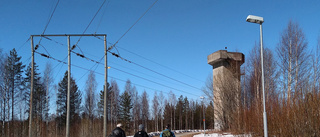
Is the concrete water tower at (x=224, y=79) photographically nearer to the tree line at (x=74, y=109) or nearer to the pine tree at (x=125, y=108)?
the tree line at (x=74, y=109)

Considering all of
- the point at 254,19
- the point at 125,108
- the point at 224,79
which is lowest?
the point at 125,108

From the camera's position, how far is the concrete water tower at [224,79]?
86.1 ft

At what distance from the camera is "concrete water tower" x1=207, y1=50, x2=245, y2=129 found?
26.2 metres

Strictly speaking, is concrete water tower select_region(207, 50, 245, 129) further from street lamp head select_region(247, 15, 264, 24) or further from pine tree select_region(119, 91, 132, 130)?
pine tree select_region(119, 91, 132, 130)

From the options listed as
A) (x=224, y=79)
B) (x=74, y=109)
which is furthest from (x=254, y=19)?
(x=74, y=109)

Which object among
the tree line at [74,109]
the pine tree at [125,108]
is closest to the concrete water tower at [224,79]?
the tree line at [74,109]

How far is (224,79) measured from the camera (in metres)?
27.5

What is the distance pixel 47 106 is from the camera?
43875mm

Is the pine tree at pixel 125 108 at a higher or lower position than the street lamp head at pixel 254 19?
lower

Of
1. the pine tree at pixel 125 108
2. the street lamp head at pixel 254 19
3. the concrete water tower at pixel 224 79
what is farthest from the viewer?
the pine tree at pixel 125 108

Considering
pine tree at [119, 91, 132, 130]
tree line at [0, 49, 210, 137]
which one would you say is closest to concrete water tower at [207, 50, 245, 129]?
tree line at [0, 49, 210, 137]

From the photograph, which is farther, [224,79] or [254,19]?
[224,79]

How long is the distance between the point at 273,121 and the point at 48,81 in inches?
1466

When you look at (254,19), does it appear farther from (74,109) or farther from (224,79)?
(74,109)
